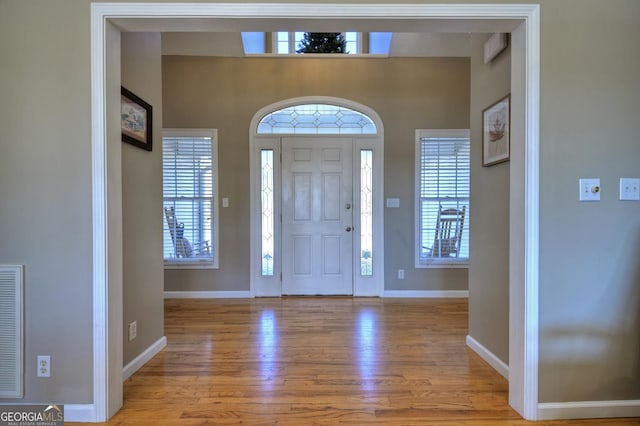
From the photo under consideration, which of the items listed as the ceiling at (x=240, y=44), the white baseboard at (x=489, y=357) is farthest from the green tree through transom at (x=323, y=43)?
the white baseboard at (x=489, y=357)

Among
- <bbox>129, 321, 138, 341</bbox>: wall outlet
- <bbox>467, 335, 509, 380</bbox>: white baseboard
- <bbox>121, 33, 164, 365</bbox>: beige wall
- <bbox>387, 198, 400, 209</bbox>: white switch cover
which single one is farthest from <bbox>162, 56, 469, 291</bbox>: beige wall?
<bbox>129, 321, 138, 341</bbox>: wall outlet

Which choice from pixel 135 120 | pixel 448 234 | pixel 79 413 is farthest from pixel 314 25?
pixel 448 234

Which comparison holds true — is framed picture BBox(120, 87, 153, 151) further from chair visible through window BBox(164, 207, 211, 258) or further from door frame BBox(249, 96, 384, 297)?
chair visible through window BBox(164, 207, 211, 258)

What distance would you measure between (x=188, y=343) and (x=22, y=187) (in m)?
1.74

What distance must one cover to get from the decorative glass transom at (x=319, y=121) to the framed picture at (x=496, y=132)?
1953 millimetres

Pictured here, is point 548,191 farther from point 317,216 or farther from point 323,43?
point 323,43

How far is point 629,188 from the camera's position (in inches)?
70.4

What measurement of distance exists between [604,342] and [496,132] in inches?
56.2

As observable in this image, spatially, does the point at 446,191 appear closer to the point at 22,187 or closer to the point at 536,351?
the point at 536,351

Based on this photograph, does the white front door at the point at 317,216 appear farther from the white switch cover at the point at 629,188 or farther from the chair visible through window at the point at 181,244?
the white switch cover at the point at 629,188

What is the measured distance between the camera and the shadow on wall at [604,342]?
1792 mm

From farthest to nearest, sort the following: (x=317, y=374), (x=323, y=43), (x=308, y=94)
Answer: (x=323, y=43), (x=308, y=94), (x=317, y=374)

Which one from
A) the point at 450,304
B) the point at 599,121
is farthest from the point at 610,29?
the point at 450,304

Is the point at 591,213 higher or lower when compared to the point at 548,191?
lower
